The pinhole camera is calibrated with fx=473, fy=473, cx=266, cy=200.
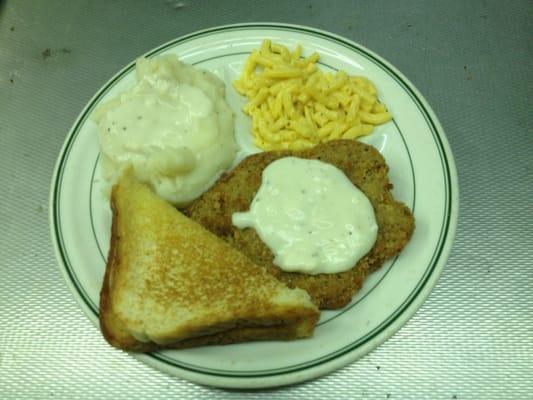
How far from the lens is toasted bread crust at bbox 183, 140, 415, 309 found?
185 centimetres

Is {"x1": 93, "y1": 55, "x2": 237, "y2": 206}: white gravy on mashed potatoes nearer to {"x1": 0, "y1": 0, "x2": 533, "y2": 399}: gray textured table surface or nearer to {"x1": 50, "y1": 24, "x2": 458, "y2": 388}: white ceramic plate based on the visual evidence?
{"x1": 50, "y1": 24, "x2": 458, "y2": 388}: white ceramic plate

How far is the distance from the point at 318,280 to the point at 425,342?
2.18 feet

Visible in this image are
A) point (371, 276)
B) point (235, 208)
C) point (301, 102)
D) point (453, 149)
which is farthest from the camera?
point (453, 149)

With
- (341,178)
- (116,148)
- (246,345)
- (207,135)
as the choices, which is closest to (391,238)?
(341,178)

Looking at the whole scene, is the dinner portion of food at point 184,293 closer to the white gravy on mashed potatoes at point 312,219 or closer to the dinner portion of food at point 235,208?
the dinner portion of food at point 235,208

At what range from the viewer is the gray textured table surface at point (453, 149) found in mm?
2094

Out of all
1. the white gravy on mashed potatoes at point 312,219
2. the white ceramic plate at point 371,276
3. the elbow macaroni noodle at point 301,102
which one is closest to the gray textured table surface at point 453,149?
the white ceramic plate at point 371,276

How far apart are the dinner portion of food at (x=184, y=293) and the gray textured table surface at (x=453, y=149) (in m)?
0.46

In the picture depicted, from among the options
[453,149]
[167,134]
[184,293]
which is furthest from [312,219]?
[453,149]

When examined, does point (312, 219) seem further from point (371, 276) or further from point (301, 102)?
point (301, 102)

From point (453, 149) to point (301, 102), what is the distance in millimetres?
948

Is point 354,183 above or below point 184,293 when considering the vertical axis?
above

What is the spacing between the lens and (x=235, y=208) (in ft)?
6.69

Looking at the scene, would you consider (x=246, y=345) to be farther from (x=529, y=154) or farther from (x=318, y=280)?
(x=529, y=154)
